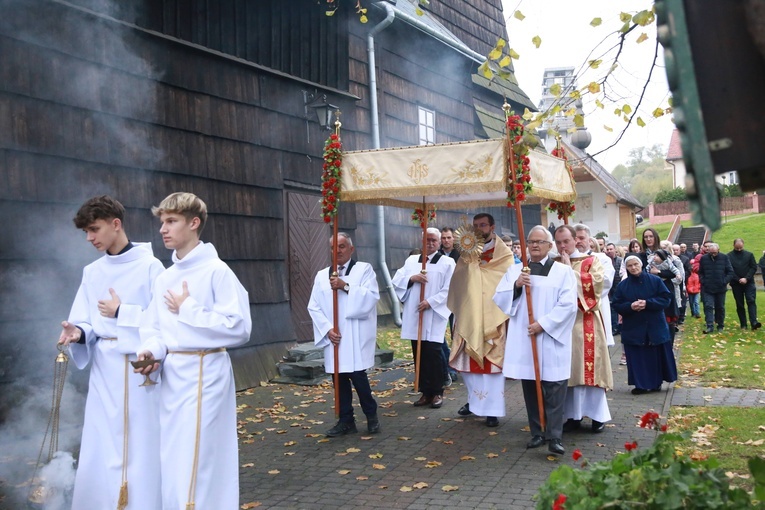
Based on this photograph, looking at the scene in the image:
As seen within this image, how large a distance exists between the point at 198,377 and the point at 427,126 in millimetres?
13617

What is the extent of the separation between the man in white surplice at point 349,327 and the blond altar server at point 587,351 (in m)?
1.98

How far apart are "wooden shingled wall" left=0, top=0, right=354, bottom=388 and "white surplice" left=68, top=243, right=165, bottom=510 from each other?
2.78 m

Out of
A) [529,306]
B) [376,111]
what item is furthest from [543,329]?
[376,111]

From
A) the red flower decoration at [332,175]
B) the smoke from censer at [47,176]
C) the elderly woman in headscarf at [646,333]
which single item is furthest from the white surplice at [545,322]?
the smoke from censer at [47,176]

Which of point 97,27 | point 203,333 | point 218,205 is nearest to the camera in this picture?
point 203,333

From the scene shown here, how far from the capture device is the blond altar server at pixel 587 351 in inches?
308

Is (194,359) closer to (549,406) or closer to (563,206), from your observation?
(549,406)

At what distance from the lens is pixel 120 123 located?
8.88 m

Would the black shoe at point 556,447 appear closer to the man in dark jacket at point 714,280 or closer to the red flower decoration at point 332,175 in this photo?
the red flower decoration at point 332,175

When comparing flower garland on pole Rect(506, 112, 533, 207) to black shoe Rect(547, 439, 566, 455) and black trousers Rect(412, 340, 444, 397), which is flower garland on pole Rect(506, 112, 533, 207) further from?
black trousers Rect(412, 340, 444, 397)

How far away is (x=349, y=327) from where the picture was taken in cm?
809

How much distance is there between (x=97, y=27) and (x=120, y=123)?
3.41ft

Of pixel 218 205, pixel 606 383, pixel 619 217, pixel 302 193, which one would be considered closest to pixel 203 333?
pixel 606 383

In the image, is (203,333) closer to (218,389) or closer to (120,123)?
(218,389)
